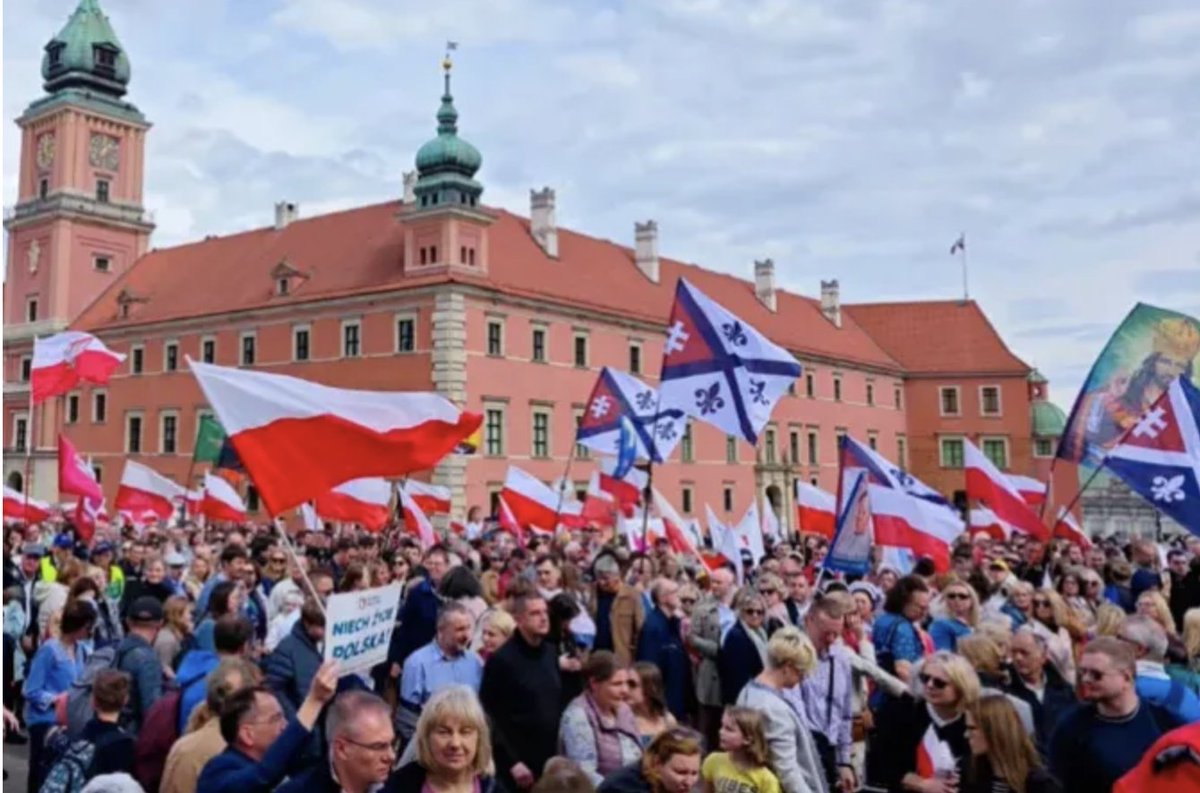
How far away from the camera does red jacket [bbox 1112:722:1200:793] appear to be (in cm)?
260

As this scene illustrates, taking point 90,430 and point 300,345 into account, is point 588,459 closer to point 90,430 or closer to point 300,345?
point 300,345

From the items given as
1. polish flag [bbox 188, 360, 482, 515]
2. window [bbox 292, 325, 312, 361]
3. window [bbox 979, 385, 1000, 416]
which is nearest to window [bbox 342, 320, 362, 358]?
window [bbox 292, 325, 312, 361]

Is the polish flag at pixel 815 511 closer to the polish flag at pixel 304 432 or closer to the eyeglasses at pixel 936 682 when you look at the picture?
the polish flag at pixel 304 432

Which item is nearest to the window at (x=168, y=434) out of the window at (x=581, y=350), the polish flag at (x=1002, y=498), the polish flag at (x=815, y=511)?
the window at (x=581, y=350)

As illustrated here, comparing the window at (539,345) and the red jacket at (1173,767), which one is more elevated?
the window at (539,345)

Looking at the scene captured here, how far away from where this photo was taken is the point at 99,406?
47594 mm

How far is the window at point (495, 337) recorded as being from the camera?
126 ft

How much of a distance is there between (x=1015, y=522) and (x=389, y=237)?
105 ft

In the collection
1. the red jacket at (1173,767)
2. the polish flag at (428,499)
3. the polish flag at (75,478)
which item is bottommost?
the red jacket at (1173,767)

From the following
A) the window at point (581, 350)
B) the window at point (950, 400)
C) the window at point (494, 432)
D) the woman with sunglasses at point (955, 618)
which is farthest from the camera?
the window at point (950, 400)

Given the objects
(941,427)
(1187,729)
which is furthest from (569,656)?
(941,427)

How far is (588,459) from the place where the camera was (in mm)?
41531

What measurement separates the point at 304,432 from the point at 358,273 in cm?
3518

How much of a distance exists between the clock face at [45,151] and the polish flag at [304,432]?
55.4 m
